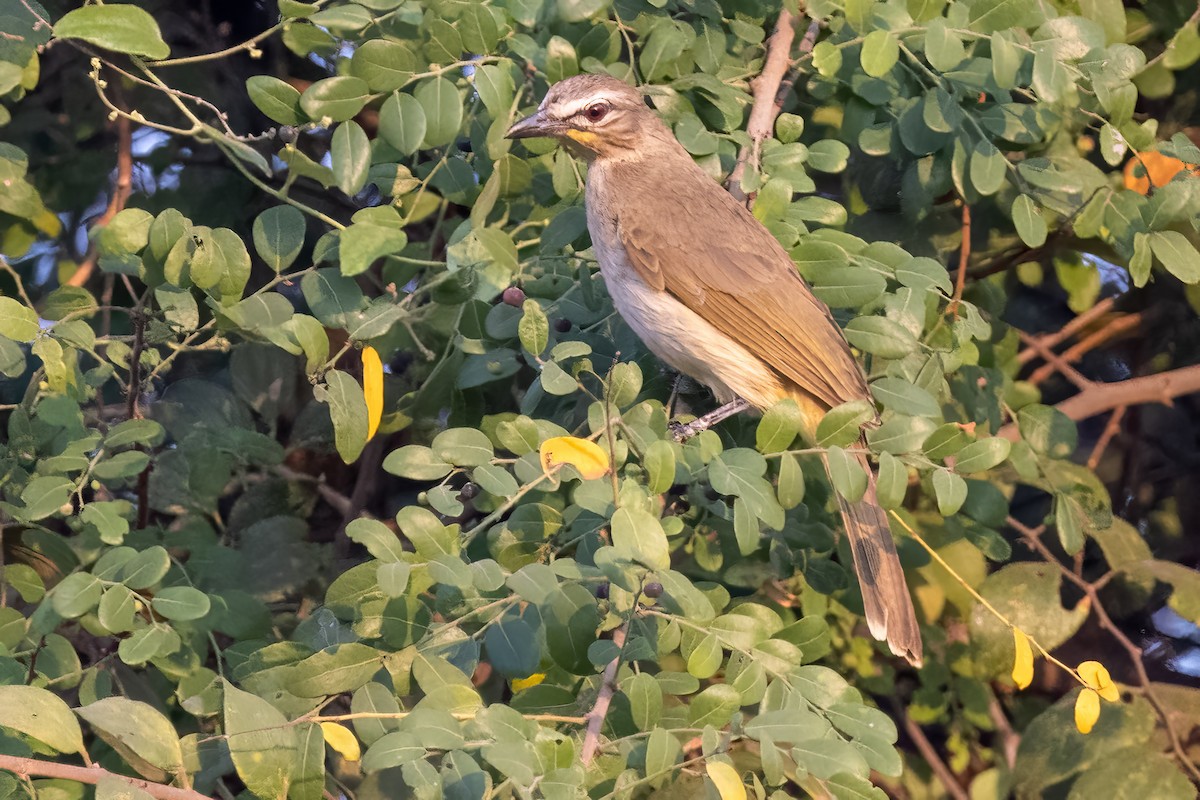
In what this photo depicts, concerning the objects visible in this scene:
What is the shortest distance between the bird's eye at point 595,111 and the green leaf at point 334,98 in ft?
2.98

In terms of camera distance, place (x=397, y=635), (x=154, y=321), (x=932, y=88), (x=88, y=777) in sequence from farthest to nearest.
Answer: (x=932, y=88) → (x=154, y=321) → (x=397, y=635) → (x=88, y=777)

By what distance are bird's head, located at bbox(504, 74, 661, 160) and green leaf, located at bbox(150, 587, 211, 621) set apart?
1.20 meters

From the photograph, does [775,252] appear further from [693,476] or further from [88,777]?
[88,777]

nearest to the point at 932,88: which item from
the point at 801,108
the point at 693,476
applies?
the point at 801,108

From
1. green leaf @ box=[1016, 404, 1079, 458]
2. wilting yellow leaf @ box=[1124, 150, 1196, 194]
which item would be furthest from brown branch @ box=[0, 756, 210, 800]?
wilting yellow leaf @ box=[1124, 150, 1196, 194]

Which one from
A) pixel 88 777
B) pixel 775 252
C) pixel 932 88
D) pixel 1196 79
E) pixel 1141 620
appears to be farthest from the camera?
pixel 1141 620

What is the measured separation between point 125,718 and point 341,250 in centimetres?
100

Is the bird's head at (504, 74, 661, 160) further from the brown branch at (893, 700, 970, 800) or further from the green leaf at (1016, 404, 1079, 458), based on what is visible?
the brown branch at (893, 700, 970, 800)

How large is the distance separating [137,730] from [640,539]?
31.4 inches

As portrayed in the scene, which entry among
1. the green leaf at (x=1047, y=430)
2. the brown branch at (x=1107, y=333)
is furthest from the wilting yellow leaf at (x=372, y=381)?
the brown branch at (x=1107, y=333)

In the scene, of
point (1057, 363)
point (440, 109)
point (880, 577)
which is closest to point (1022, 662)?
point (880, 577)

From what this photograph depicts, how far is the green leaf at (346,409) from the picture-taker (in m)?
2.36

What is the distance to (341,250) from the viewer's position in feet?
7.91

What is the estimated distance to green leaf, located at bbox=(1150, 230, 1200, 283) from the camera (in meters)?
2.85
